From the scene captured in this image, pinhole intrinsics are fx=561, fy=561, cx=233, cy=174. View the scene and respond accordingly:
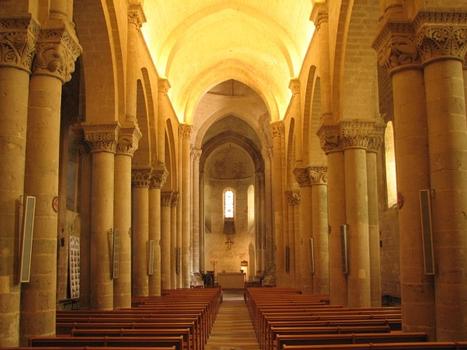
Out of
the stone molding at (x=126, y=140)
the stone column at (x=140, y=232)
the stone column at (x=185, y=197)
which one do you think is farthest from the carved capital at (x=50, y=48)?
the stone column at (x=185, y=197)

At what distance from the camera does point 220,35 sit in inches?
1120

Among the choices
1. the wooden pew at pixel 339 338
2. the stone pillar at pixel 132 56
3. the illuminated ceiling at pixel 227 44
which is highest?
the illuminated ceiling at pixel 227 44

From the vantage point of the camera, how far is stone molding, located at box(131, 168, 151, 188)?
2091 cm

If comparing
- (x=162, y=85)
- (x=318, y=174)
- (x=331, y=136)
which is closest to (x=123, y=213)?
(x=331, y=136)

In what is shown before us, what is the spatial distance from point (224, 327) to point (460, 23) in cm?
1312

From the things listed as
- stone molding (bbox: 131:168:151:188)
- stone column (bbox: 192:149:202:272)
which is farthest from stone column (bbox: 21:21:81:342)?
stone column (bbox: 192:149:202:272)

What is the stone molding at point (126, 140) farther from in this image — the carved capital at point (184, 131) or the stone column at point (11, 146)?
the carved capital at point (184, 131)

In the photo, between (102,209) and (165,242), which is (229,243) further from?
(102,209)

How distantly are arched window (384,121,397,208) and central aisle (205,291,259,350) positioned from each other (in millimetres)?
7481

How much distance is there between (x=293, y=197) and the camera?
28.8 metres

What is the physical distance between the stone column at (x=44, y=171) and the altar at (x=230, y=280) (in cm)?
3233

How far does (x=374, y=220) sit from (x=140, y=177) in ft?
29.9

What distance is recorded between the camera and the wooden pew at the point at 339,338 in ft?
25.9

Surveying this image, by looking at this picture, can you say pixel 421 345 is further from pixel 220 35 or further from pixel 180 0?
pixel 220 35
